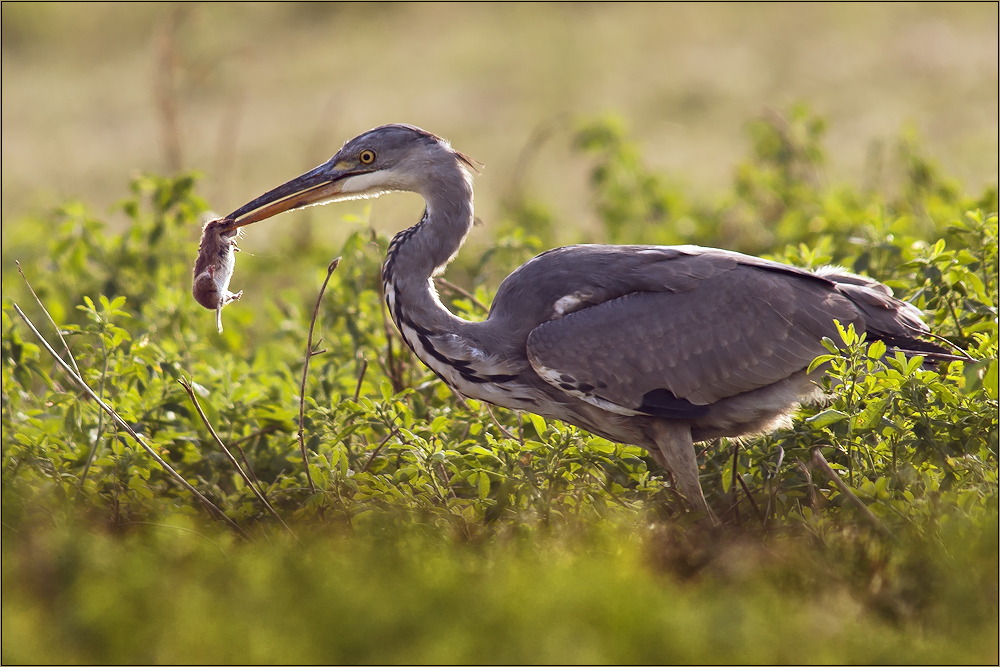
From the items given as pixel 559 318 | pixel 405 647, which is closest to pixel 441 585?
pixel 405 647

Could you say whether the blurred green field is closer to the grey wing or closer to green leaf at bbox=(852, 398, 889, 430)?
green leaf at bbox=(852, 398, 889, 430)

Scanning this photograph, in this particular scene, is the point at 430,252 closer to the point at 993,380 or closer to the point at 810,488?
the point at 810,488

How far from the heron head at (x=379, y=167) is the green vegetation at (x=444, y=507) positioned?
2.62ft

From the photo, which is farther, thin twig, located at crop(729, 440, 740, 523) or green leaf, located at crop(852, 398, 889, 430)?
thin twig, located at crop(729, 440, 740, 523)

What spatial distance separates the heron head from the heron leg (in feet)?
5.60

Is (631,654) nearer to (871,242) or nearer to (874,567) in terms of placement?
(874,567)

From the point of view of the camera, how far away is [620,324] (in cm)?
480

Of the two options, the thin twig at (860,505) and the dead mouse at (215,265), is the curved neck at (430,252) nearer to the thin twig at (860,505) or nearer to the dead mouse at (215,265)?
the dead mouse at (215,265)

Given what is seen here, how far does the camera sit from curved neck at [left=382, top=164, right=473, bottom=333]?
4918 millimetres

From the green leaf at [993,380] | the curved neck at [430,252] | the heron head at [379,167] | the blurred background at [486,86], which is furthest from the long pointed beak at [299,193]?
the blurred background at [486,86]

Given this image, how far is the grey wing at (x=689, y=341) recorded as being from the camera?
15.5 ft

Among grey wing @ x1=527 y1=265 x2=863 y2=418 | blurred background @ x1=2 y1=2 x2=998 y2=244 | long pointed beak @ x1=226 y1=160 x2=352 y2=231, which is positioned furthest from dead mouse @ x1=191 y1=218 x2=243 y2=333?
blurred background @ x1=2 y1=2 x2=998 y2=244

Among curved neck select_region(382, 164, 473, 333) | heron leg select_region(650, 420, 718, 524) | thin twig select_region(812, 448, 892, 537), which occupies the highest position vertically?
curved neck select_region(382, 164, 473, 333)

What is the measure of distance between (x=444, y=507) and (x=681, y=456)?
121 centimetres
